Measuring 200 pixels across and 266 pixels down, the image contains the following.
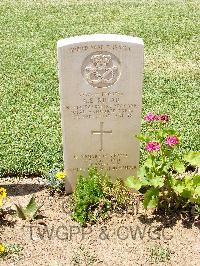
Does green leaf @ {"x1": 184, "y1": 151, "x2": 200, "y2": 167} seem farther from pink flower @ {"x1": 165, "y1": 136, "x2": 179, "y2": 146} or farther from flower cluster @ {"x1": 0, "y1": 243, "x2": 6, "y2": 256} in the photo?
flower cluster @ {"x1": 0, "y1": 243, "x2": 6, "y2": 256}

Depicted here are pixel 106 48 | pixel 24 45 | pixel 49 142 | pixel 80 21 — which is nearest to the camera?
pixel 106 48

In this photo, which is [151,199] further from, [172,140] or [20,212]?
[20,212]

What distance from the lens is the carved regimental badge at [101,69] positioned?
15.4ft

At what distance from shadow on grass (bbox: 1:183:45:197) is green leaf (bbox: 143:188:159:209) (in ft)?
4.32

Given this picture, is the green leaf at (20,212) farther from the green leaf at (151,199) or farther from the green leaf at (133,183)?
the green leaf at (151,199)

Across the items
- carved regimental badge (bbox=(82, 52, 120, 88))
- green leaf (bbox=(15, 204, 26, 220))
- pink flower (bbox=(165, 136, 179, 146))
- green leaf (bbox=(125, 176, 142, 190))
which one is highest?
carved regimental badge (bbox=(82, 52, 120, 88))

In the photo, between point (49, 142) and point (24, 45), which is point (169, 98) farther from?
point (24, 45)

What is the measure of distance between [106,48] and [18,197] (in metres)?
1.96

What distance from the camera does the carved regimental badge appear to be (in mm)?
4699

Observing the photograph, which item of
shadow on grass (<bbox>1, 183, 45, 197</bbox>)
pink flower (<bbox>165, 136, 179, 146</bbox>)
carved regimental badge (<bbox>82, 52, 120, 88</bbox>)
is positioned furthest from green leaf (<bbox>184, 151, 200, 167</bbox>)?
shadow on grass (<bbox>1, 183, 45, 197</bbox>)

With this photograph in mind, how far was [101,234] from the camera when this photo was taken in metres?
4.88

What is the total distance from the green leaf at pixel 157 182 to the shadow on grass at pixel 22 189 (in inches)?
56.8

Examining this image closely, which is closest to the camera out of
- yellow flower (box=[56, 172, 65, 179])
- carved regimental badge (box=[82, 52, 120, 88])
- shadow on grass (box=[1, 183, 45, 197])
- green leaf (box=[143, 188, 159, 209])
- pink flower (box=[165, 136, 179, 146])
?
pink flower (box=[165, 136, 179, 146])

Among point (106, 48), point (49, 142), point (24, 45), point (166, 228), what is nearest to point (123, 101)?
point (106, 48)
